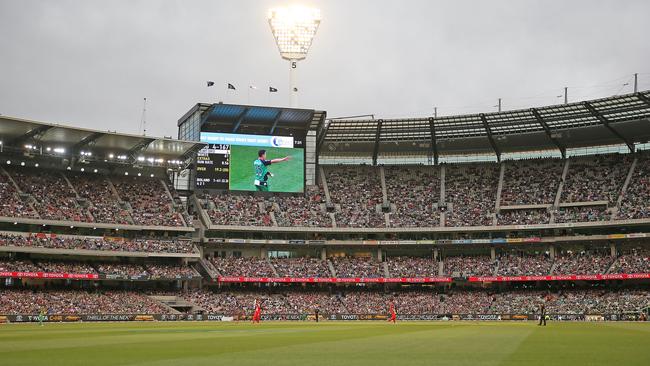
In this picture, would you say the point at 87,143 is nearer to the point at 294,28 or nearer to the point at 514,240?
the point at 294,28

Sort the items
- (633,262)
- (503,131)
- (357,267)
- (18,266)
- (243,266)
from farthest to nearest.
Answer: (357,267), (503,131), (243,266), (633,262), (18,266)

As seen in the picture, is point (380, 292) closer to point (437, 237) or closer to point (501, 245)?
point (437, 237)

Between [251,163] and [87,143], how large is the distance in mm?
22547

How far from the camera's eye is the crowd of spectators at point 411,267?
97188 millimetres

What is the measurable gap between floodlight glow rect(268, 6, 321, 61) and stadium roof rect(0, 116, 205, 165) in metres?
19.3

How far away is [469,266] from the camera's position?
3826 inches

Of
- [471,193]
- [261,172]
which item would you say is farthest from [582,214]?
[261,172]

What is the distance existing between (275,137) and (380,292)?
88.8 feet

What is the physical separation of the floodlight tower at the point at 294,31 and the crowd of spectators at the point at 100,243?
1061 inches

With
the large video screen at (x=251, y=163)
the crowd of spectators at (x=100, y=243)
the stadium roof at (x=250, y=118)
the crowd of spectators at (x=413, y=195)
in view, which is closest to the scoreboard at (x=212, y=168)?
the large video screen at (x=251, y=163)

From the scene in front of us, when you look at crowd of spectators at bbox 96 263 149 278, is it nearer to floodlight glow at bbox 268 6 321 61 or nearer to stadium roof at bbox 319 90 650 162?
stadium roof at bbox 319 90 650 162

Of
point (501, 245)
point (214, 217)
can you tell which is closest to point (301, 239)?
point (214, 217)

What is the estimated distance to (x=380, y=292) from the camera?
97688 mm

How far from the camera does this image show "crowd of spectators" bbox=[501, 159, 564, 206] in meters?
100
